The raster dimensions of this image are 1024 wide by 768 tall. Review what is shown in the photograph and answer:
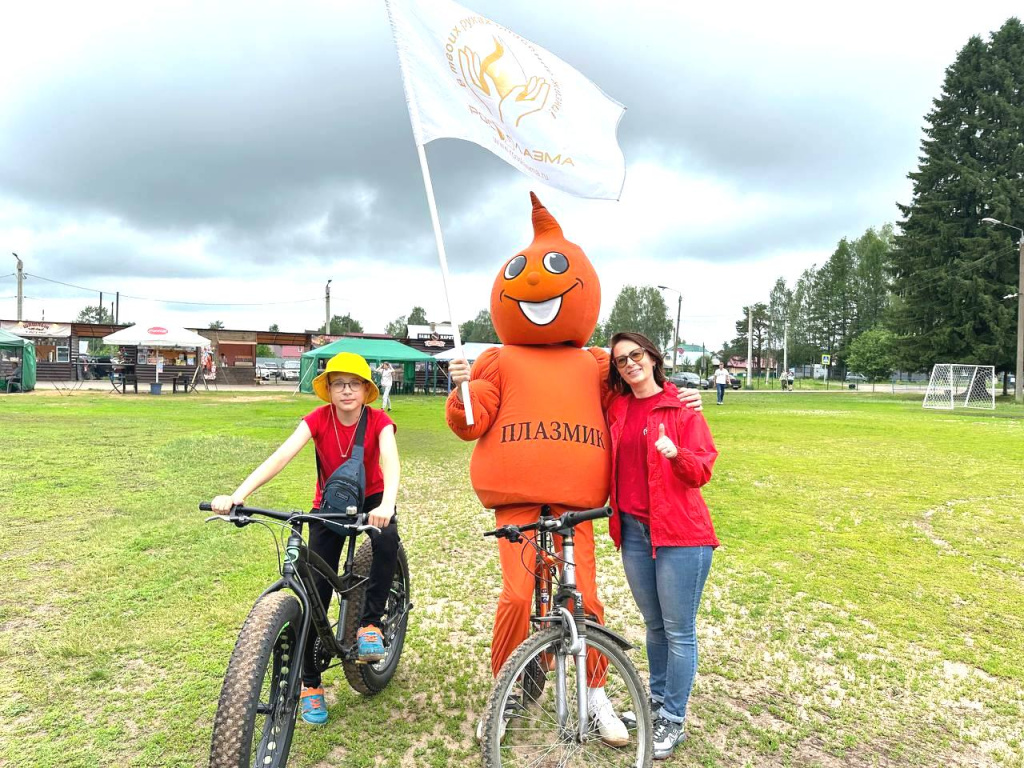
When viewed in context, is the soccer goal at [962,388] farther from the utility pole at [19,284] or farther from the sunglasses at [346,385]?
the utility pole at [19,284]

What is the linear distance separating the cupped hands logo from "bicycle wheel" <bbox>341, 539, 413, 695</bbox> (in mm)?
2424

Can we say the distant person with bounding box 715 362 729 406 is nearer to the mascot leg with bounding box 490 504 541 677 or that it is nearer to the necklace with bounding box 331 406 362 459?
the mascot leg with bounding box 490 504 541 677

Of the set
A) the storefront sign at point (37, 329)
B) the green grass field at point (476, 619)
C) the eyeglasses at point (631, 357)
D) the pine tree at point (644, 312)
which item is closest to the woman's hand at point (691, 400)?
the eyeglasses at point (631, 357)

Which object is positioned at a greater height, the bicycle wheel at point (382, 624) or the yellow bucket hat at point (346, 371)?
the yellow bucket hat at point (346, 371)

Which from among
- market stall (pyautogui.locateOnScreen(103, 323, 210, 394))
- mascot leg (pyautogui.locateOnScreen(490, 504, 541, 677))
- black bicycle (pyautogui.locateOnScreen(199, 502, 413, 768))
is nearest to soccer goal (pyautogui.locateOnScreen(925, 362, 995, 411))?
mascot leg (pyautogui.locateOnScreen(490, 504, 541, 677))

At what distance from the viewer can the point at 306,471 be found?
9.40 meters

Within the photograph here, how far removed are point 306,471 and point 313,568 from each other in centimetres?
721

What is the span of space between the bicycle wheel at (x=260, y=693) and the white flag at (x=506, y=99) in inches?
92.1

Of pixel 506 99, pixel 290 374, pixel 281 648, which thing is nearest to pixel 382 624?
pixel 281 648

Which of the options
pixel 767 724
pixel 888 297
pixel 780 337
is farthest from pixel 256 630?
pixel 780 337

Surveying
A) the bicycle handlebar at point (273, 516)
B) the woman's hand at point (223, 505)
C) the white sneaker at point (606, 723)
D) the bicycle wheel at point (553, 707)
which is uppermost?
the woman's hand at point (223, 505)

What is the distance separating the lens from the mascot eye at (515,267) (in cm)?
333

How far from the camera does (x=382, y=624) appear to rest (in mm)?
3197

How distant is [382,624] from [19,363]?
30.1m
